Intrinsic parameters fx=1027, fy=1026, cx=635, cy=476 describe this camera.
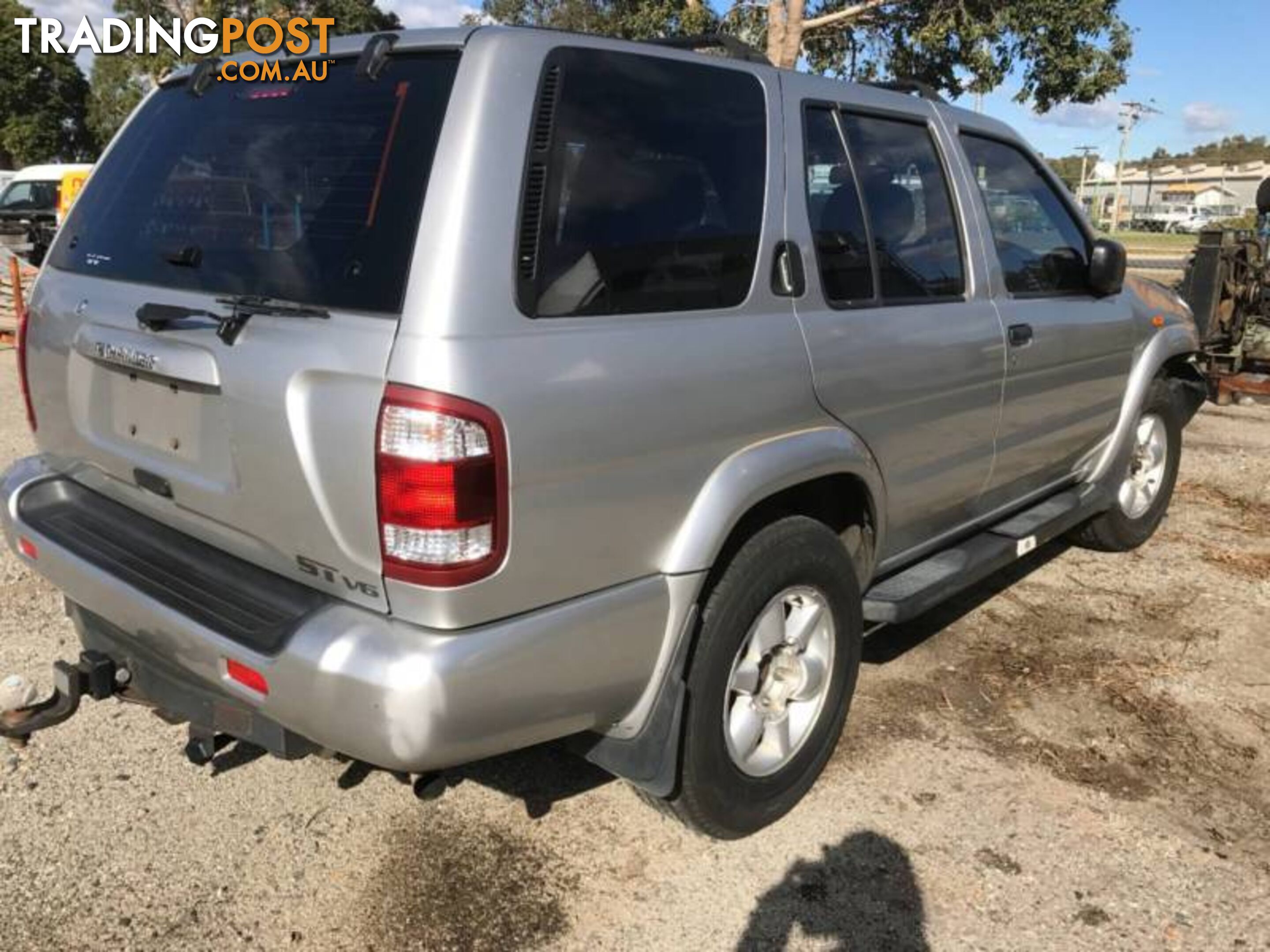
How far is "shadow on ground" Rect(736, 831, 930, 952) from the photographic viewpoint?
251 centimetres

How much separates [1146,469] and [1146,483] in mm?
85

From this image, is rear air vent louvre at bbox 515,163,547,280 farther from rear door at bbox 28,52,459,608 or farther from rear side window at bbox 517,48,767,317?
rear door at bbox 28,52,459,608

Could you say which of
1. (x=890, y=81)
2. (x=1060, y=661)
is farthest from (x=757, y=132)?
(x=1060, y=661)

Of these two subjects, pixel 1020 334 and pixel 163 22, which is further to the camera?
pixel 163 22

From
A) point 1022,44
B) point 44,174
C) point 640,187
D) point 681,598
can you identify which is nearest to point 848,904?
point 681,598

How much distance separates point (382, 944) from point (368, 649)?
3.00ft

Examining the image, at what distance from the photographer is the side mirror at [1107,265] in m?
4.01

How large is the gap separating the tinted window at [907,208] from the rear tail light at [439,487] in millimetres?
1577

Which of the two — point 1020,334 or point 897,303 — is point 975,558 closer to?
Result: point 1020,334

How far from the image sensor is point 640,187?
7.82 feet

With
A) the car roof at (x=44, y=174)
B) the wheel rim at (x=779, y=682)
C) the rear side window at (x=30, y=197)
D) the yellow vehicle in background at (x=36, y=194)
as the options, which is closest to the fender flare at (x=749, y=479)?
the wheel rim at (x=779, y=682)

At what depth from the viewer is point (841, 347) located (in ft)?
9.23

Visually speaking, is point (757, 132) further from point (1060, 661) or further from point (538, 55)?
point (1060, 661)

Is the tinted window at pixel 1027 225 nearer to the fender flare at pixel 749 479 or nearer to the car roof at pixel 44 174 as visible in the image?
the fender flare at pixel 749 479
